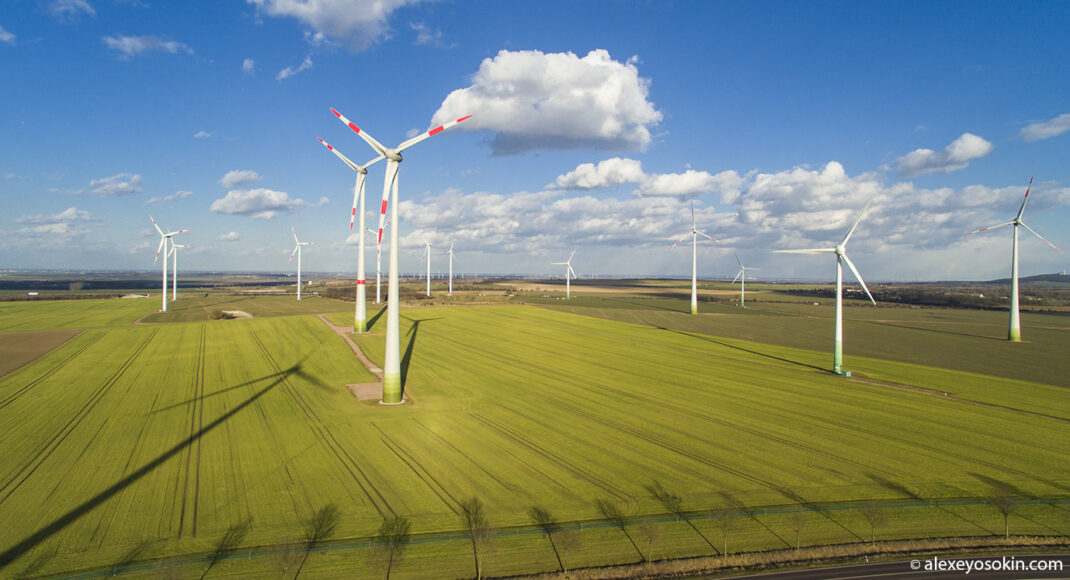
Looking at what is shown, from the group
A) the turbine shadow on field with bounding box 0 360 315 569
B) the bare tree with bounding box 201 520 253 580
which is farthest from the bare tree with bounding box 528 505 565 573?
the turbine shadow on field with bounding box 0 360 315 569

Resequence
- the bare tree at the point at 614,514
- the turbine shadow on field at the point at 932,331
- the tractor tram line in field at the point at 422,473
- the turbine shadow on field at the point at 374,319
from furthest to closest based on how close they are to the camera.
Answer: the turbine shadow on field at the point at 932,331, the turbine shadow on field at the point at 374,319, the tractor tram line in field at the point at 422,473, the bare tree at the point at 614,514

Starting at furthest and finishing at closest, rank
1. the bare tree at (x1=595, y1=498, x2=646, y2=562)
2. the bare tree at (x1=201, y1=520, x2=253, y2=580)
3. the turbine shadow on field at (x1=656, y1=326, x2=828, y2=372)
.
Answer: the turbine shadow on field at (x1=656, y1=326, x2=828, y2=372), the bare tree at (x1=595, y1=498, x2=646, y2=562), the bare tree at (x1=201, y1=520, x2=253, y2=580)

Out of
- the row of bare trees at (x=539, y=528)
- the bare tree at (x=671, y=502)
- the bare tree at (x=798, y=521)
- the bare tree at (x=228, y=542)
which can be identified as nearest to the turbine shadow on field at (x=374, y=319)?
the bare tree at (x=228, y=542)

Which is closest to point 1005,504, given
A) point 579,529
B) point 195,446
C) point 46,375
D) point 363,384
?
point 579,529

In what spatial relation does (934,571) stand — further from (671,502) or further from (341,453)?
(341,453)

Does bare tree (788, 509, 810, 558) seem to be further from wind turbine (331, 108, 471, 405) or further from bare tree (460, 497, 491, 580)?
wind turbine (331, 108, 471, 405)

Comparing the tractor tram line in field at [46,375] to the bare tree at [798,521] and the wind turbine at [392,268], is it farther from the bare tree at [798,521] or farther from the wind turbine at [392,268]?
the bare tree at [798,521]
